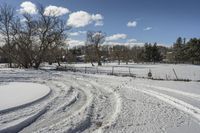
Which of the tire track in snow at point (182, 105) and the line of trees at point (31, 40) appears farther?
the line of trees at point (31, 40)

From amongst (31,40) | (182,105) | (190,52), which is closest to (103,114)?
(182,105)

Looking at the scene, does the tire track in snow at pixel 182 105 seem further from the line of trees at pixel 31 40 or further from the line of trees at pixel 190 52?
the line of trees at pixel 190 52

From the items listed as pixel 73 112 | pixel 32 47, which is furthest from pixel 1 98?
pixel 32 47

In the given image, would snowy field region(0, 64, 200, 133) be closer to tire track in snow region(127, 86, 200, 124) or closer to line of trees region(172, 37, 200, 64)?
tire track in snow region(127, 86, 200, 124)

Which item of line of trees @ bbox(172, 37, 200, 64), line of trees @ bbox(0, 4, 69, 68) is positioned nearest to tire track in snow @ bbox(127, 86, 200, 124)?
line of trees @ bbox(0, 4, 69, 68)

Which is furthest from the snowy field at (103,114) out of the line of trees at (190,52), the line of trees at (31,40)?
the line of trees at (190,52)

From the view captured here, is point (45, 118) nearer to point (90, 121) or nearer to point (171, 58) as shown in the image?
point (90, 121)

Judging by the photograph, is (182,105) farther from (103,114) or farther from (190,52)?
(190,52)

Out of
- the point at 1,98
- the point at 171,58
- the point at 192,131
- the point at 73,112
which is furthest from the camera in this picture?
the point at 171,58

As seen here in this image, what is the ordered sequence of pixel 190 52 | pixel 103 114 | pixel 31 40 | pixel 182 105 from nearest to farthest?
1. pixel 103 114
2. pixel 182 105
3. pixel 31 40
4. pixel 190 52

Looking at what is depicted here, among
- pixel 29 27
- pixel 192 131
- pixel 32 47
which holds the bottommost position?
pixel 192 131

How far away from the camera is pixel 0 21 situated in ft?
144

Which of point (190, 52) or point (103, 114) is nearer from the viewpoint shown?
point (103, 114)

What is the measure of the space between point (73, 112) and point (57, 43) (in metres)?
35.7
